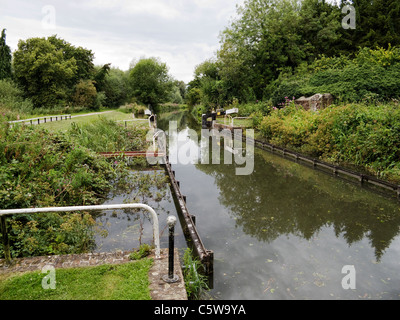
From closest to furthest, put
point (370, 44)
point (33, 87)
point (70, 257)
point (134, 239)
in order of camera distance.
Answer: point (70, 257)
point (134, 239)
point (370, 44)
point (33, 87)

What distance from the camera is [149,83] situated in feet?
188

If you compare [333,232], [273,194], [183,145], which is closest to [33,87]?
[183,145]

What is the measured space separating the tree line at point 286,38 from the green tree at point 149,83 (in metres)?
28.2

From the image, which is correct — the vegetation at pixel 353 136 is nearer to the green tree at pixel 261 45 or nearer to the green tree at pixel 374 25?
the green tree at pixel 261 45

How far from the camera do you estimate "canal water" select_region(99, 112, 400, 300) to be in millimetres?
4348

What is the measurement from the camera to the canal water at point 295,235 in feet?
14.3

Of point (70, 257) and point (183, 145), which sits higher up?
point (183, 145)

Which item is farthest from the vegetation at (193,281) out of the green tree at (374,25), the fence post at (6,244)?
the green tree at (374,25)

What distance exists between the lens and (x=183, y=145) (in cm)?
1780

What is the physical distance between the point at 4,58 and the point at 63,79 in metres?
6.17
